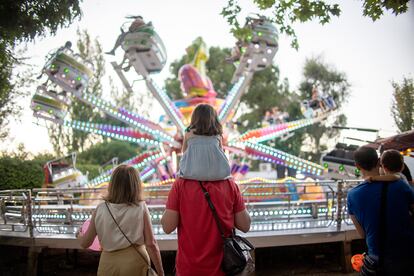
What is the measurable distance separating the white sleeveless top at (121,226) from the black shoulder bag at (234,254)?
704 millimetres

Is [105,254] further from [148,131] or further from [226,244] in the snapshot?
[148,131]

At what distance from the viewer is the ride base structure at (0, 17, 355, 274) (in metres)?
7.56

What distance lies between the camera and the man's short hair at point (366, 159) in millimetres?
3438

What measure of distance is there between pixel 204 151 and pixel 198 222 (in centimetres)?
50

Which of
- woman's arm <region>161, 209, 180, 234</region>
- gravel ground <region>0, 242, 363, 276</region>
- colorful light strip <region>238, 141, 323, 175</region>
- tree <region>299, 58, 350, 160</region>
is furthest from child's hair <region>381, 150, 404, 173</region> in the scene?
tree <region>299, 58, 350, 160</region>

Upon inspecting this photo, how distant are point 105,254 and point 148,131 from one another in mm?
10687

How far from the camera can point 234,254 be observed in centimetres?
284

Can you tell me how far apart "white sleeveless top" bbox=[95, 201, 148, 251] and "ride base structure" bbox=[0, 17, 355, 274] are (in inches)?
146

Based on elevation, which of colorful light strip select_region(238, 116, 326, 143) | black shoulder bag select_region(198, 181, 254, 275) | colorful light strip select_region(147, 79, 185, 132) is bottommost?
black shoulder bag select_region(198, 181, 254, 275)

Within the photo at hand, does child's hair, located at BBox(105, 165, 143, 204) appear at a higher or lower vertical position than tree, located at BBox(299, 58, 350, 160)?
lower

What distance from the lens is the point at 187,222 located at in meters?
2.96

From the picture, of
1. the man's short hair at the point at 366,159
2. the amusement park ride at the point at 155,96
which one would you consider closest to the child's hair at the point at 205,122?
the man's short hair at the point at 366,159

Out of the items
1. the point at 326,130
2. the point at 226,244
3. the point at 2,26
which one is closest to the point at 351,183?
the point at 226,244

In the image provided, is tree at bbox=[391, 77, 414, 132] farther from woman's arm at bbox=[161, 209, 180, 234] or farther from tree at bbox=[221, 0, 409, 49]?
woman's arm at bbox=[161, 209, 180, 234]
